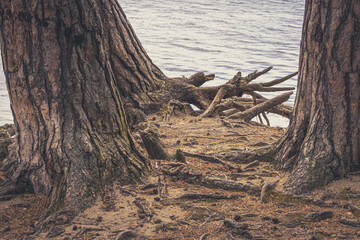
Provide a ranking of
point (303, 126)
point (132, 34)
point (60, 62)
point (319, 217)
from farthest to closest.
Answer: point (132, 34) < point (303, 126) < point (60, 62) < point (319, 217)

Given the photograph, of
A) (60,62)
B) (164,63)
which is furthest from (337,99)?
(164,63)

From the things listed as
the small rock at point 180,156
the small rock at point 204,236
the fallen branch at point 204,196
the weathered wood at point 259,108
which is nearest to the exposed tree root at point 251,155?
the small rock at point 180,156

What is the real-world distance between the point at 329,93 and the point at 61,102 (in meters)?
2.53

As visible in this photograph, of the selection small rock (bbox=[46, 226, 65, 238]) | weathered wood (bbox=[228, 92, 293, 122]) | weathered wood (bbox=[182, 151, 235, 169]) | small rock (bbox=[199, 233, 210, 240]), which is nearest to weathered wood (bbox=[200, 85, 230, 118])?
weathered wood (bbox=[228, 92, 293, 122])

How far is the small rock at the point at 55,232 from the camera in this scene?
3197mm

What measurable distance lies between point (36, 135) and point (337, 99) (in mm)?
2873

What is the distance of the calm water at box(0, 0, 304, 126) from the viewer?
17.8m

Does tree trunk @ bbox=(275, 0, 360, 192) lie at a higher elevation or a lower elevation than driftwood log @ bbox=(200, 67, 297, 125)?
higher

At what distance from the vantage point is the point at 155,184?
408cm

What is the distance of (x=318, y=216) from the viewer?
3359 millimetres

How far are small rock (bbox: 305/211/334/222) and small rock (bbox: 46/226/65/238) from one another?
203 centimetres

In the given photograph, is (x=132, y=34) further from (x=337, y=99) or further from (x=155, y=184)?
(x=337, y=99)

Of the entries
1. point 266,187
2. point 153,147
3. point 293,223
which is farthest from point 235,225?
A: point 153,147

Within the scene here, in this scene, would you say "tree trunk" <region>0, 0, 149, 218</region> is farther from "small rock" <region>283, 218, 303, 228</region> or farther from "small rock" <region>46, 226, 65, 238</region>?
"small rock" <region>283, 218, 303, 228</region>
